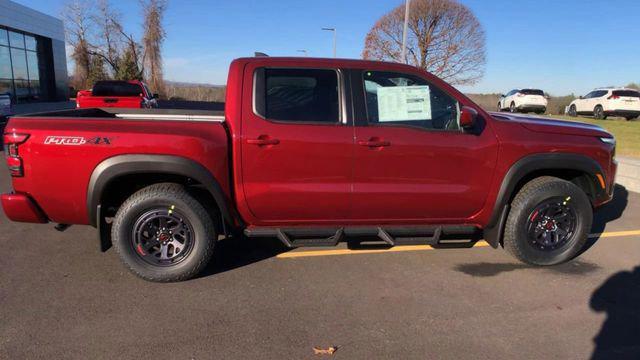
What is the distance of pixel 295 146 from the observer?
3.94 metres

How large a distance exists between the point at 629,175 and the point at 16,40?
111 feet

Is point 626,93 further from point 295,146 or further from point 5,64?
point 5,64

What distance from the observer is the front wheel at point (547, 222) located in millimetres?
4383

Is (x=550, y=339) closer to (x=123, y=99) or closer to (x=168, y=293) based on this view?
(x=168, y=293)

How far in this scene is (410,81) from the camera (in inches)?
167

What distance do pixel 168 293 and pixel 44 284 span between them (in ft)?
3.54

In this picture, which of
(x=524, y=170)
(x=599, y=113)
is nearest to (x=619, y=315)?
(x=524, y=170)

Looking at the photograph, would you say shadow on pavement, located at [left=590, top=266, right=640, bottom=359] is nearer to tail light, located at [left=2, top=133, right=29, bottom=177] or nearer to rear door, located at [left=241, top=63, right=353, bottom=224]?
rear door, located at [left=241, top=63, right=353, bottom=224]

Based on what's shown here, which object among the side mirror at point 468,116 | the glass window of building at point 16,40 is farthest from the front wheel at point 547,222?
the glass window of building at point 16,40

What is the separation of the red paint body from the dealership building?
26.5 meters

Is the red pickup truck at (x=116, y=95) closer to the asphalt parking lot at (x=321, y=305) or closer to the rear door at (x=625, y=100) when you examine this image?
the asphalt parking lot at (x=321, y=305)

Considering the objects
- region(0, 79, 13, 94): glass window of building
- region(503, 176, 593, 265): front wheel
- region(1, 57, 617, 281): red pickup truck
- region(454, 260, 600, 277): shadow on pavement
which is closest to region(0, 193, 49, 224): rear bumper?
region(1, 57, 617, 281): red pickup truck

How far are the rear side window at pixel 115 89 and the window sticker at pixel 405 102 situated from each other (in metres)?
11.3

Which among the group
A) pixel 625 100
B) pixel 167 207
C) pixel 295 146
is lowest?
pixel 167 207
